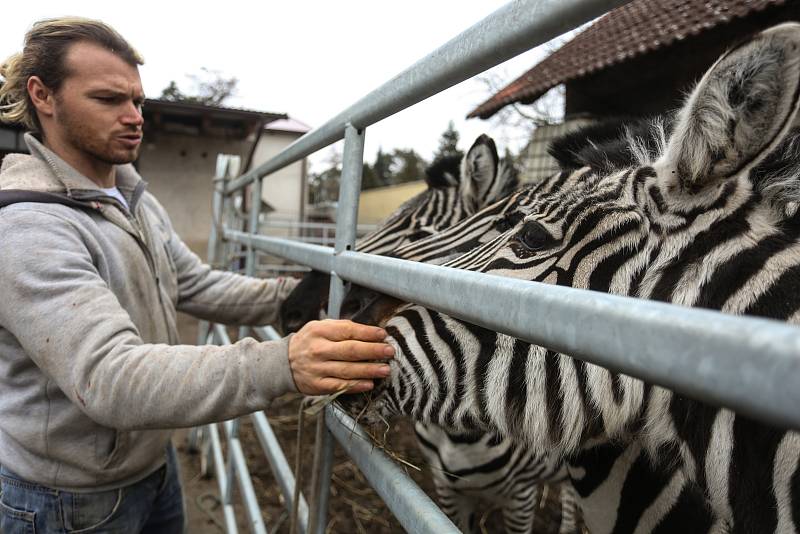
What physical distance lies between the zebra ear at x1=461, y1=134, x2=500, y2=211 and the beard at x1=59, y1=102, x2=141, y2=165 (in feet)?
5.55

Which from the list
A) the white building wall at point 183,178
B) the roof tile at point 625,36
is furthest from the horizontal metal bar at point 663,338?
the white building wall at point 183,178

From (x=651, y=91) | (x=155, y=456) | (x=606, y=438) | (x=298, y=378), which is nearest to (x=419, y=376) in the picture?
(x=298, y=378)

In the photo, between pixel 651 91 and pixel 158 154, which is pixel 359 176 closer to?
pixel 651 91

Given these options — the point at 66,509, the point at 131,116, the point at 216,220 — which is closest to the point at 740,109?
the point at 131,116

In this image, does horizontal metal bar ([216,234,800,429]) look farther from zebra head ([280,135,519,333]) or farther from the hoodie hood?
zebra head ([280,135,519,333])

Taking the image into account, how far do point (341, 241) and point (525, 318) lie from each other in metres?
0.79

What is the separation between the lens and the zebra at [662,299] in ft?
3.07

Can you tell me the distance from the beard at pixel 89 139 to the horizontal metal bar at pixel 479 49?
0.98 metres

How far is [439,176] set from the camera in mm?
3279

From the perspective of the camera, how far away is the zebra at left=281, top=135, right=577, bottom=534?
2.52 metres

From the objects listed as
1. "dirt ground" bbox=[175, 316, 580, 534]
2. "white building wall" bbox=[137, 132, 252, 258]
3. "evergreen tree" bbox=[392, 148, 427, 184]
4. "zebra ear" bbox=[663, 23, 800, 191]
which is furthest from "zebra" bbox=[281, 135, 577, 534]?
"evergreen tree" bbox=[392, 148, 427, 184]

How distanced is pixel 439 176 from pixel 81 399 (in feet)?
8.11

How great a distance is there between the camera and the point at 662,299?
106cm

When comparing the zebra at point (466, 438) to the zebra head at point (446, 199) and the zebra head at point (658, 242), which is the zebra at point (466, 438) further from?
the zebra head at point (658, 242)
